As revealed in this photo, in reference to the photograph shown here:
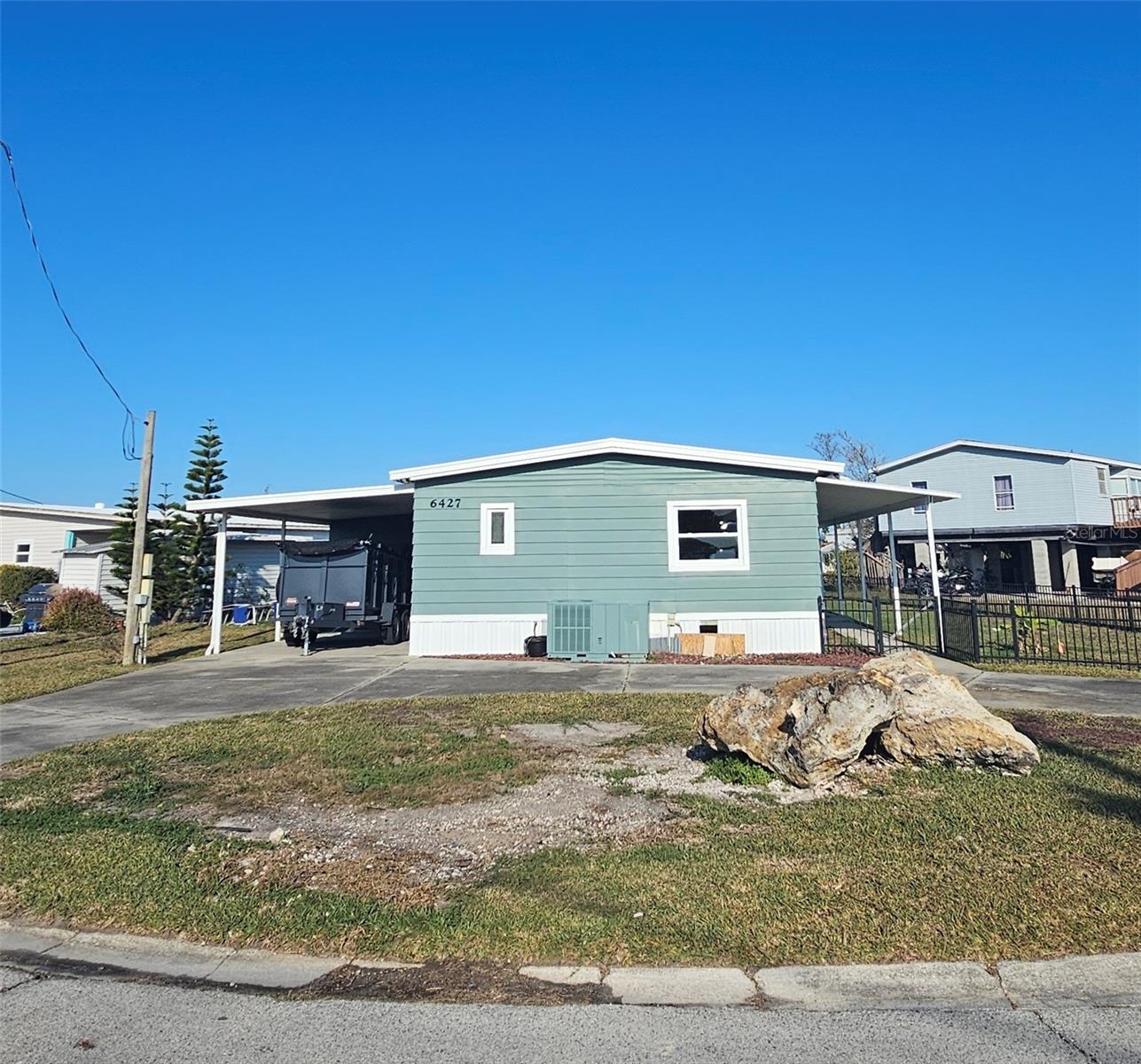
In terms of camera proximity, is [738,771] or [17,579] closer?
[738,771]

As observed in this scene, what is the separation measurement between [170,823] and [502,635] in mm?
9200

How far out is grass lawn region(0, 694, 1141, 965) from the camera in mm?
3432

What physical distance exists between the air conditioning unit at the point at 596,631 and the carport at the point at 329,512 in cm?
403

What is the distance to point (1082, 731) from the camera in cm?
721

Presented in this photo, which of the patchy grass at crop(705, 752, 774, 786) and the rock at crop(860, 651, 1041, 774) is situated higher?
the rock at crop(860, 651, 1041, 774)

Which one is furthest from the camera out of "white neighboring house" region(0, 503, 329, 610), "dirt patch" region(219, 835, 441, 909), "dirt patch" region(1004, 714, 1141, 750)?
"white neighboring house" region(0, 503, 329, 610)

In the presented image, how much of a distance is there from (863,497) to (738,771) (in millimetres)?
12215

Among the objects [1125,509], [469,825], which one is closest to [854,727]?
[469,825]

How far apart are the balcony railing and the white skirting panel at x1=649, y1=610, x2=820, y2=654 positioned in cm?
2571

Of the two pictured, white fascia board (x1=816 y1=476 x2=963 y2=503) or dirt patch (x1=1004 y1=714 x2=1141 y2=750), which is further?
white fascia board (x1=816 y1=476 x2=963 y2=503)

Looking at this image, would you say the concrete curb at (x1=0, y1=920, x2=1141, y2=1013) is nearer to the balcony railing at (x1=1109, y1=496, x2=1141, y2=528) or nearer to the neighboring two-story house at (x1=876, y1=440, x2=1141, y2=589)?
the neighboring two-story house at (x1=876, y1=440, x2=1141, y2=589)

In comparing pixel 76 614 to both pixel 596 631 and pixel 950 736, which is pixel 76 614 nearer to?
pixel 596 631

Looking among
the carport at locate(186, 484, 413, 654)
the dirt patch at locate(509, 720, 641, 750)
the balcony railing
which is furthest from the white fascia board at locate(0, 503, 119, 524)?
the balcony railing

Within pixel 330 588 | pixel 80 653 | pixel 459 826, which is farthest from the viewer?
pixel 80 653
